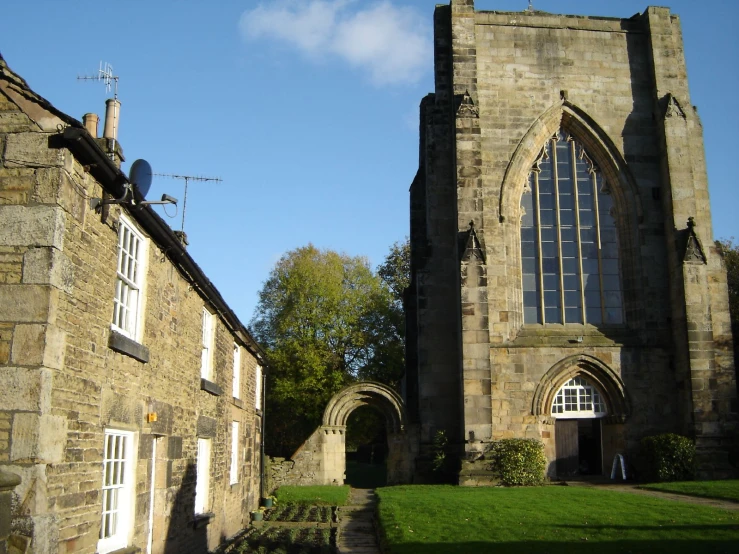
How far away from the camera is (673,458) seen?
68.3ft

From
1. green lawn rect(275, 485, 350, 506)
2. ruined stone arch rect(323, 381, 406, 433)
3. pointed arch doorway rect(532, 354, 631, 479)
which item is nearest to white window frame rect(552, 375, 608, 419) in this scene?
pointed arch doorway rect(532, 354, 631, 479)

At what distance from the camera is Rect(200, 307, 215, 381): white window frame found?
13.7 metres

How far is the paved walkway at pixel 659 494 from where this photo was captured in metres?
15.0

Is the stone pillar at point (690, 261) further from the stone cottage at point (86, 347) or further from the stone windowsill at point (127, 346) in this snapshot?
the stone windowsill at point (127, 346)

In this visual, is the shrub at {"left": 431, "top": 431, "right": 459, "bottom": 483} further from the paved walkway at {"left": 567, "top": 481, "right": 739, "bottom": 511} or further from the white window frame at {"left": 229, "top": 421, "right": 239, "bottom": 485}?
the white window frame at {"left": 229, "top": 421, "right": 239, "bottom": 485}

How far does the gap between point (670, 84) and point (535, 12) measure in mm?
4957

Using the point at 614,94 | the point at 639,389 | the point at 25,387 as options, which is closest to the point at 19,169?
the point at 25,387

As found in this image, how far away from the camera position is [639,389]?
2244 cm

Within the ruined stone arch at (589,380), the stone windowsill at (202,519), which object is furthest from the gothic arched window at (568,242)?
the stone windowsill at (202,519)

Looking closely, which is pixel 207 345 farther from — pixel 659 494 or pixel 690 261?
pixel 690 261

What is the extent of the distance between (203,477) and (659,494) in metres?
10.7

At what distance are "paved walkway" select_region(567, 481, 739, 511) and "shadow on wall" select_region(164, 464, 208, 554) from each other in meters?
9.46

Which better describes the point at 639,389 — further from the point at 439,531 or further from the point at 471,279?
the point at 439,531

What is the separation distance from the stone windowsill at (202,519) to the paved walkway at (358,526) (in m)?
2.41
